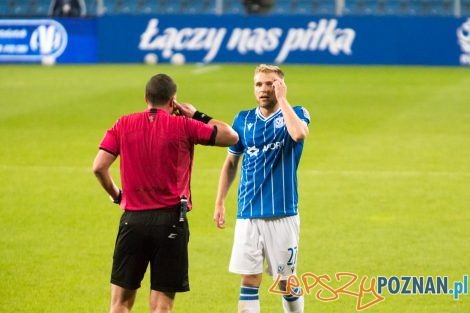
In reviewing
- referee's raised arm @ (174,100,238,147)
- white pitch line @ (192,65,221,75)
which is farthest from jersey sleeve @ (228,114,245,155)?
white pitch line @ (192,65,221,75)

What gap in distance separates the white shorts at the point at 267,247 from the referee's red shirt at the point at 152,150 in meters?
0.74

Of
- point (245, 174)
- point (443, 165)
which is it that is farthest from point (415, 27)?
point (245, 174)

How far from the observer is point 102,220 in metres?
12.6

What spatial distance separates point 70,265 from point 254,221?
11.6 ft

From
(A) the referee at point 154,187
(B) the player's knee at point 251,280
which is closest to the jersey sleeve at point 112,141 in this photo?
(A) the referee at point 154,187

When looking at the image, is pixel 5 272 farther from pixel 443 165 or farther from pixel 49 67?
pixel 49 67

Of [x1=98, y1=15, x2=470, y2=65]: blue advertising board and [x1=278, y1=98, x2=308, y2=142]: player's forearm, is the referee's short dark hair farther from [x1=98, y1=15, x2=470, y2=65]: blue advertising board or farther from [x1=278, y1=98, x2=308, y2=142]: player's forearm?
[x1=98, y1=15, x2=470, y2=65]: blue advertising board

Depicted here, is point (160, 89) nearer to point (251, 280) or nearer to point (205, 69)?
point (251, 280)

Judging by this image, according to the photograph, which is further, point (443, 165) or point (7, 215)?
point (443, 165)

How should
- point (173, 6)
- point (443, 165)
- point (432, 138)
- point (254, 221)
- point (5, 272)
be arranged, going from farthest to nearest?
point (173, 6)
point (432, 138)
point (443, 165)
point (5, 272)
point (254, 221)

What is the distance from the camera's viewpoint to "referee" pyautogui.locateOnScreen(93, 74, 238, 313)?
7.00 metres

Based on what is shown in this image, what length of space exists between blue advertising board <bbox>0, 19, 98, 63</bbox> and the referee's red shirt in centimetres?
2390

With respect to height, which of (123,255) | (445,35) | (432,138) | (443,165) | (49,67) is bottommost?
(123,255)

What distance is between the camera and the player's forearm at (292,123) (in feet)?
24.2
